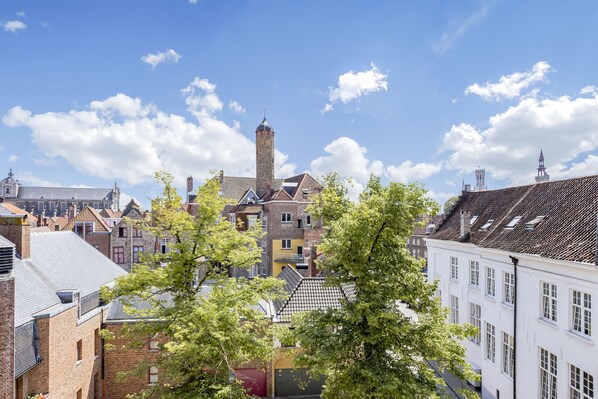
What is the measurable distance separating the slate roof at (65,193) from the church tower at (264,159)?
9574 cm

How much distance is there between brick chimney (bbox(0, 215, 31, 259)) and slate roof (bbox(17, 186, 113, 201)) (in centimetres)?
12045

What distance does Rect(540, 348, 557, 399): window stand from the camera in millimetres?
13945

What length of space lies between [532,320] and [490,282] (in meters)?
4.21

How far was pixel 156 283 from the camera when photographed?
11.7 meters

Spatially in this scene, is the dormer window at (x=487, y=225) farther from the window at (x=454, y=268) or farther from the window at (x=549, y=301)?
the window at (x=549, y=301)

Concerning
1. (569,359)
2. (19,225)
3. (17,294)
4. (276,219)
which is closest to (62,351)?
(17,294)

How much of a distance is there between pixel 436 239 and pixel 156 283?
19.9m

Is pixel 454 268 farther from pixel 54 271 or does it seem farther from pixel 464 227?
pixel 54 271

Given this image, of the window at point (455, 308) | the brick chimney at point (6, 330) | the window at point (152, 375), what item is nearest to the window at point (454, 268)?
the window at point (455, 308)

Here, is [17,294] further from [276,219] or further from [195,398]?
[276,219]

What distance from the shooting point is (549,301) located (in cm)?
1423

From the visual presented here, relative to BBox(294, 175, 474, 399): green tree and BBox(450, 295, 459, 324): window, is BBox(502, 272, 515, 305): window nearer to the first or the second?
BBox(450, 295, 459, 324): window

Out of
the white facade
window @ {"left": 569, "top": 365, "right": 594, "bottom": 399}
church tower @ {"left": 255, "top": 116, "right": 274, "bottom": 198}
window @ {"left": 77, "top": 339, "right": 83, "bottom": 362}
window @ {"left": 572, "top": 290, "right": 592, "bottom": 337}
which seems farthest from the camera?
church tower @ {"left": 255, "top": 116, "right": 274, "bottom": 198}

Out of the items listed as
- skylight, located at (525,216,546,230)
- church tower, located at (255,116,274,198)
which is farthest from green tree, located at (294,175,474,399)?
church tower, located at (255,116,274,198)
